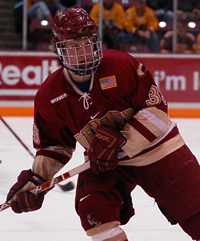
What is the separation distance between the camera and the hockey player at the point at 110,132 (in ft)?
6.09

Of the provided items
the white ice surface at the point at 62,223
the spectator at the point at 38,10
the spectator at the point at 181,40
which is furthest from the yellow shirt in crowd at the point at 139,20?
the white ice surface at the point at 62,223

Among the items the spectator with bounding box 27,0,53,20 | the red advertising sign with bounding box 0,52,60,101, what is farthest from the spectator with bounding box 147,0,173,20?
the red advertising sign with bounding box 0,52,60,101

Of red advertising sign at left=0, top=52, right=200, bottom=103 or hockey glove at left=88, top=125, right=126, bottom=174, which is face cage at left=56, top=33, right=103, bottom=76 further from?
red advertising sign at left=0, top=52, right=200, bottom=103

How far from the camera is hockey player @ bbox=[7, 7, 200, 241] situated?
1.86 metres

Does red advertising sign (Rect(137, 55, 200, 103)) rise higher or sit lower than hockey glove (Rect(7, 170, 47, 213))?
lower

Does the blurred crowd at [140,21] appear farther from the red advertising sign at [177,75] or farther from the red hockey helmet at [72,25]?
the red hockey helmet at [72,25]

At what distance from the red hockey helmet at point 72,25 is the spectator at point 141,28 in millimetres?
4708

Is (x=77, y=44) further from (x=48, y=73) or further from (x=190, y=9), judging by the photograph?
(x=190, y=9)

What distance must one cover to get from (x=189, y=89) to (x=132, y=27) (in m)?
1.03

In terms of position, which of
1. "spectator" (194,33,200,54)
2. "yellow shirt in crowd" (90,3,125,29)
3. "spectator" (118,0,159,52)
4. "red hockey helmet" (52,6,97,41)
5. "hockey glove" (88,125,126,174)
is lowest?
"spectator" (194,33,200,54)

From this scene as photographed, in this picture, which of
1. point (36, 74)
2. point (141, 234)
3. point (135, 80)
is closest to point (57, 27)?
point (135, 80)

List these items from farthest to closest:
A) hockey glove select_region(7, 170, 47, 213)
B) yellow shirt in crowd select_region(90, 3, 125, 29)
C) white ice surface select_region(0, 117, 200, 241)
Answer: yellow shirt in crowd select_region(90, 3, 125, 29), white ice surface select_region(0, 117, 200, 241), hockey glove select_region(7, 170, 47, 213)

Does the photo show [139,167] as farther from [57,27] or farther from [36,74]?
[36,74]

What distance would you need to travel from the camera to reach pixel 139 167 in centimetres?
200
